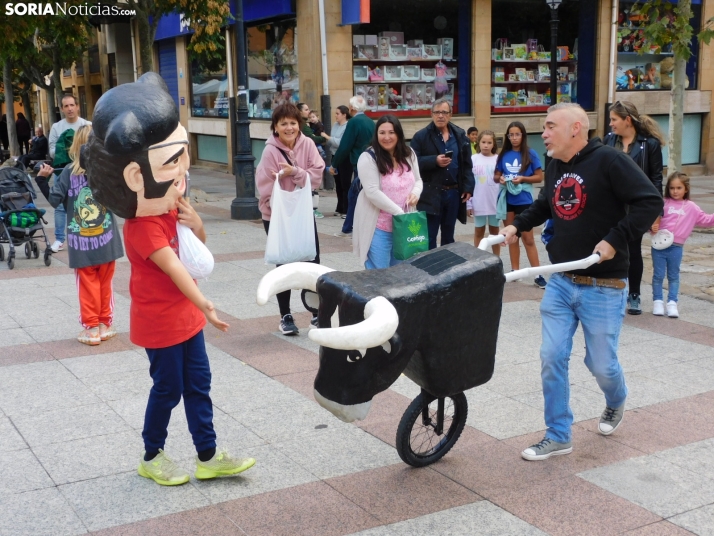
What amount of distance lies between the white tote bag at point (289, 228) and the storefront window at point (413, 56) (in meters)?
11.3

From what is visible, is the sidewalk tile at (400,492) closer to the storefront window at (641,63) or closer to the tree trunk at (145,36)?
the tree trunk at (145,36)

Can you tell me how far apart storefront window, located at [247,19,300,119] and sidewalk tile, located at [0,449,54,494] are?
46.1 feet

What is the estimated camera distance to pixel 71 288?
9.08m

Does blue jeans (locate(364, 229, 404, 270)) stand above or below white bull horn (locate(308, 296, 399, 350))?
below

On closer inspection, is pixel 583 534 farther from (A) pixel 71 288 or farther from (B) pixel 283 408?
(A) pixel 71 288

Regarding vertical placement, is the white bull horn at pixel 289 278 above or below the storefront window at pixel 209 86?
below

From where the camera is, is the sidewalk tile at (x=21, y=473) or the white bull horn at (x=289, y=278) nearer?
→ the white bull horn at (x=289, y=278)

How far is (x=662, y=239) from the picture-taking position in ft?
25.8

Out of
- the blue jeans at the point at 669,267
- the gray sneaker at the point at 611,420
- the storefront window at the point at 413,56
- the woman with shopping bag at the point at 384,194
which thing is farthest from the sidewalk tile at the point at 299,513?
the storefront window at the point at 413,56

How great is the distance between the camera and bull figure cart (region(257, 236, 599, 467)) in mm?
3766

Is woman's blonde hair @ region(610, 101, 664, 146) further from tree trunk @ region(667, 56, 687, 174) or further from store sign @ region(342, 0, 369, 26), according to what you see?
store sign @ region(342, 0, 369, 26)

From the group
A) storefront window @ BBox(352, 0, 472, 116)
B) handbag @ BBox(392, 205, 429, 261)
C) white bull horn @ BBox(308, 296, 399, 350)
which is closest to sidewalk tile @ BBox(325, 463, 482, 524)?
white bull horn @ BBox(308, 296, 399, 350)

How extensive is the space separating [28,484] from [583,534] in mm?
2701

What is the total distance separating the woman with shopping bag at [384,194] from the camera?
6.80 metres
